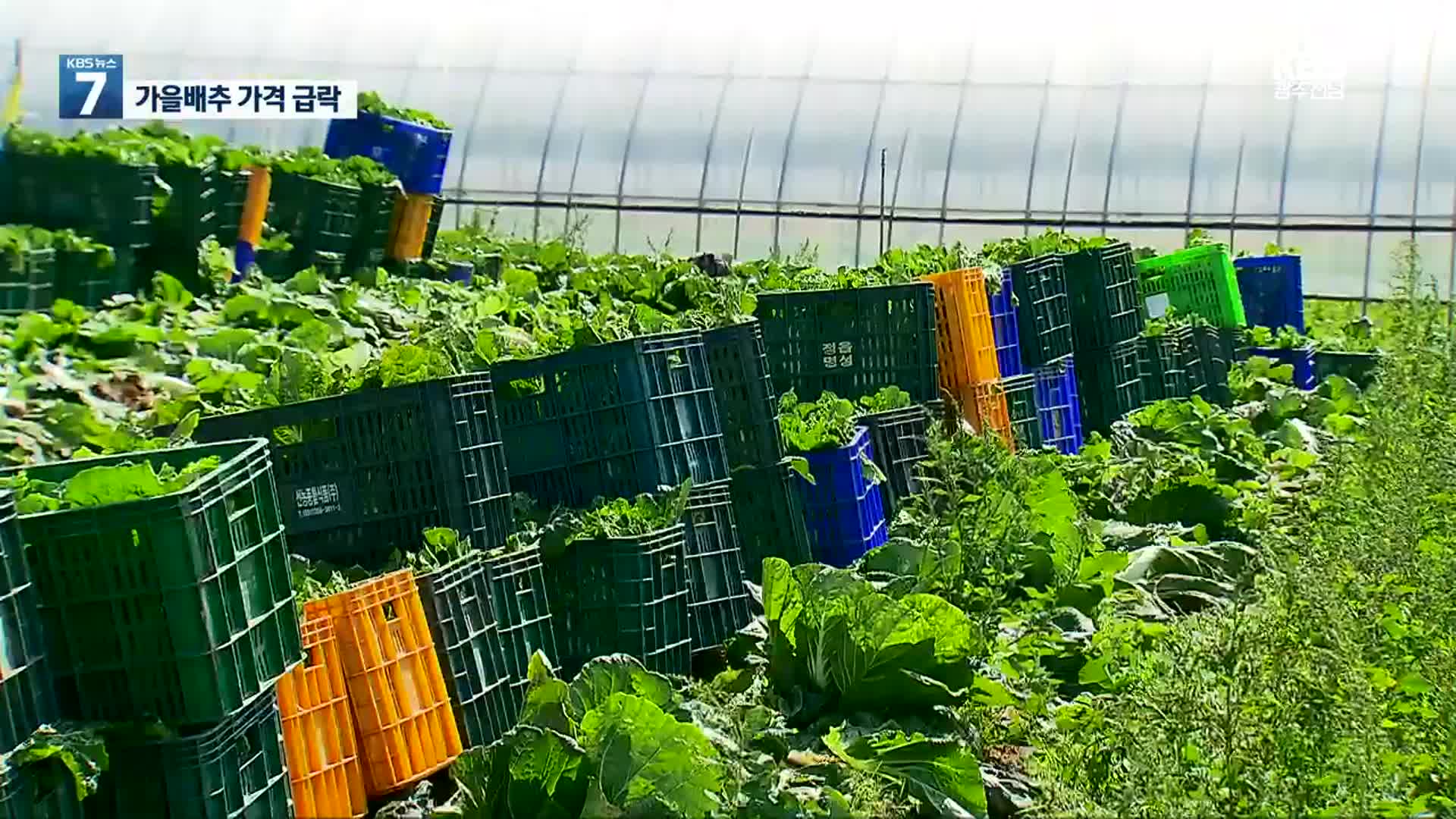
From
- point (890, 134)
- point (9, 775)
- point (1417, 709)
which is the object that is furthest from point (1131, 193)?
point (9, 775)

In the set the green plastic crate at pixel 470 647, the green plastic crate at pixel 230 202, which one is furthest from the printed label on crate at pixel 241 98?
the green plastic crate at pixel 470 647

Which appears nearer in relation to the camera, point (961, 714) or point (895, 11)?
point (961, 714)

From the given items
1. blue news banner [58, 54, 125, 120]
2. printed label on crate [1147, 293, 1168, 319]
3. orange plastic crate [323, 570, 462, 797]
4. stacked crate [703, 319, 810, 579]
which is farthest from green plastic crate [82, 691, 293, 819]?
blue news banner [58, 54, 125, 120]

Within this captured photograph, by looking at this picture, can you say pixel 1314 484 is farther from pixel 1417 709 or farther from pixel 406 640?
pixel 406 640

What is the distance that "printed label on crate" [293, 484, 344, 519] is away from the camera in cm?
449

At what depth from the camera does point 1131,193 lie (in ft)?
55.7

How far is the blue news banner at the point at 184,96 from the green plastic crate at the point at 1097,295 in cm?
712

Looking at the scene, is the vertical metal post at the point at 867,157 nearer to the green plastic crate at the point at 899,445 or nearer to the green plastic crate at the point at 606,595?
the green plastic crate at the point at 899,445

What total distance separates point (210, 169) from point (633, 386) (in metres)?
4.23

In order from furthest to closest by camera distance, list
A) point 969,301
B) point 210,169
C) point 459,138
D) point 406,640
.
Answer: point 459,138 → point 210,169 → point 969,301 → point 406,640

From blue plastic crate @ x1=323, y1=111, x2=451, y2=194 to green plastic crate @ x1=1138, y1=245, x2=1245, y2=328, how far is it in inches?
181

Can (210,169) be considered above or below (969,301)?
above

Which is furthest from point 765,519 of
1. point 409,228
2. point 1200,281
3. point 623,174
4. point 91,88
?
point 623,174

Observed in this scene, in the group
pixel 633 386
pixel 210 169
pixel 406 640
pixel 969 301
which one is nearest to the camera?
pixel 406 640
